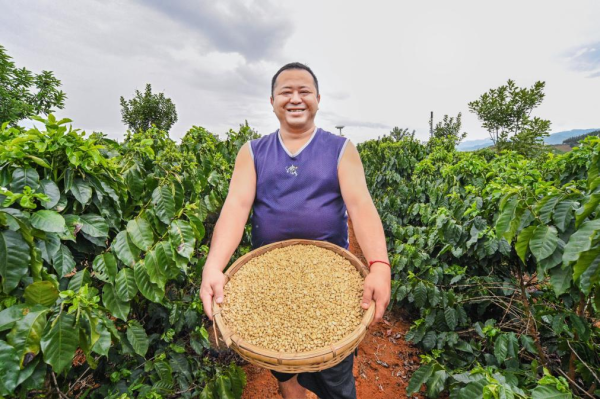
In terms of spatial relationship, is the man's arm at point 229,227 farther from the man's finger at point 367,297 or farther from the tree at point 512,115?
the tree at point 512,115

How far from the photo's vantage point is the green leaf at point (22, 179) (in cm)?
105

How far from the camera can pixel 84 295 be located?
106cm

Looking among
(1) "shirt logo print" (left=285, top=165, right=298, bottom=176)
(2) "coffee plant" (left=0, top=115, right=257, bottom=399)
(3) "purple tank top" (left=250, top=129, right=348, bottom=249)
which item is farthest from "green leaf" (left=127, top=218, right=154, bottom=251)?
(1) "shirt logo print" (left=285, top=165, right=298, bottom=176)

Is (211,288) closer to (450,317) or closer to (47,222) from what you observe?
(47,222)

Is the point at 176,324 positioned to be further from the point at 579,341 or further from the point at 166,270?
the point at 579,341

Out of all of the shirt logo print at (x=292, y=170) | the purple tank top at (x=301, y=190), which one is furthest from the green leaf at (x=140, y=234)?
the shirt logo print at (x=292, y=170)

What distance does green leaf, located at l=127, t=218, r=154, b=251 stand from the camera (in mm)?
1277

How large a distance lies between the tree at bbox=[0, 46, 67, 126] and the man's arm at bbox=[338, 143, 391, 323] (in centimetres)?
1261

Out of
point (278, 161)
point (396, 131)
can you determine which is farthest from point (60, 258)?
point (396, 131)

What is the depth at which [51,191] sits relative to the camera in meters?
1.13

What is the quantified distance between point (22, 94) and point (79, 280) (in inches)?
588

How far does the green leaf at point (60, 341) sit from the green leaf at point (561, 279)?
6.48 feet

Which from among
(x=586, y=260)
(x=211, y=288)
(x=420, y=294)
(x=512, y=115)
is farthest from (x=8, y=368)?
(x=512, y=115)

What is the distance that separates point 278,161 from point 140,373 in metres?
1.51
